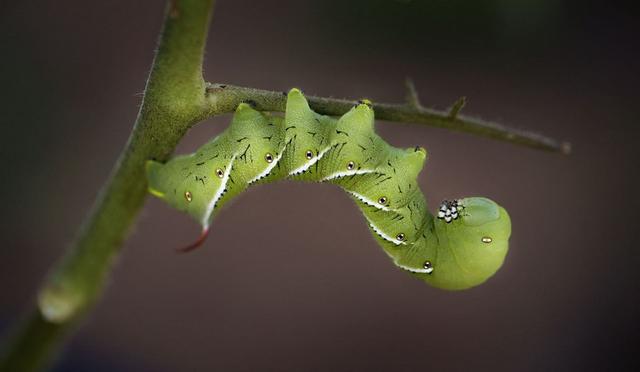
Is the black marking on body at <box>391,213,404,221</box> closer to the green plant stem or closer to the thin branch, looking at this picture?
the thin branch

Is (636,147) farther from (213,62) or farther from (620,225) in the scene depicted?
(213,62)

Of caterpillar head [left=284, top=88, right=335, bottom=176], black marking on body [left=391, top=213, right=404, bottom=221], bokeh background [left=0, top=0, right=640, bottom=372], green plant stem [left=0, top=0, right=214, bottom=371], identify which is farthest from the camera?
bokeh background [left=0, top=0, right=640, bottom=372]

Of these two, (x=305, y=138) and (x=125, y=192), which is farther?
(x=305, y=138)

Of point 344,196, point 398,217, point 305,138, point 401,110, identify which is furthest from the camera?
point 344,196

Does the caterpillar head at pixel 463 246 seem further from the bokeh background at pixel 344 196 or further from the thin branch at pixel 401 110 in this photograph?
the bokeh background at pixel 344 196

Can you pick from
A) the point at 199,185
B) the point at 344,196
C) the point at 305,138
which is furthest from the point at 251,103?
the point at 344,196

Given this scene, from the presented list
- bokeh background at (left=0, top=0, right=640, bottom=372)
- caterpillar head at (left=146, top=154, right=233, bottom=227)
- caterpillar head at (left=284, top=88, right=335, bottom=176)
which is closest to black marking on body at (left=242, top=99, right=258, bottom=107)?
caterpillar head at (left=284, top=88, right=335, bottom=176)

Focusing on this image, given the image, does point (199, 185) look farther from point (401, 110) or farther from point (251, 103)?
point (401, 110)
